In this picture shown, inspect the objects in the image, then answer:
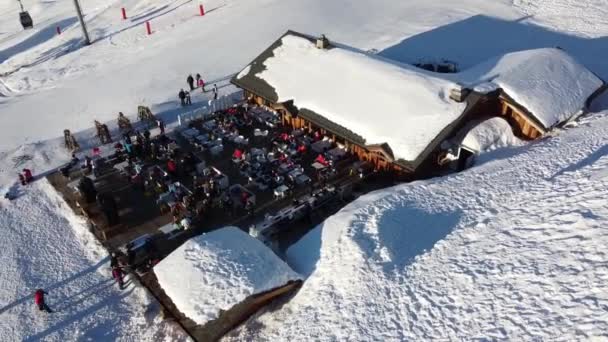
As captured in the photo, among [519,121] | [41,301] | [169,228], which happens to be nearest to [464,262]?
[519,121]

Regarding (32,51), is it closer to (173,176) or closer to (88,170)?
(88,170)

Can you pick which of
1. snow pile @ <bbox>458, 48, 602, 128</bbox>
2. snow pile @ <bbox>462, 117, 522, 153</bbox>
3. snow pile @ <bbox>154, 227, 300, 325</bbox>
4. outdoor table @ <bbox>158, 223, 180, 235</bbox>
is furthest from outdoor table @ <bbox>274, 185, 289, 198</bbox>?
snow pile @ <bbox>458, 48, 602, 128</bbox>

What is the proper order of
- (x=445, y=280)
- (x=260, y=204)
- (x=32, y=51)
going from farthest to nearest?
1. (x=32, y=51)
2. (x=260, y=204)
3. (x=445, y=280)

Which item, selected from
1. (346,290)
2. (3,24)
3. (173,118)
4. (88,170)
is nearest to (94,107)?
(173,118)

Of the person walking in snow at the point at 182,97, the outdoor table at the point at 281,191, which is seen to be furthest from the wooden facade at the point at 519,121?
the person walking in snow at the point at 182,97

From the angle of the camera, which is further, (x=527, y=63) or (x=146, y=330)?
(x=527, y=63)

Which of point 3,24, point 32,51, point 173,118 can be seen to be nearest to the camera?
point 173,118
